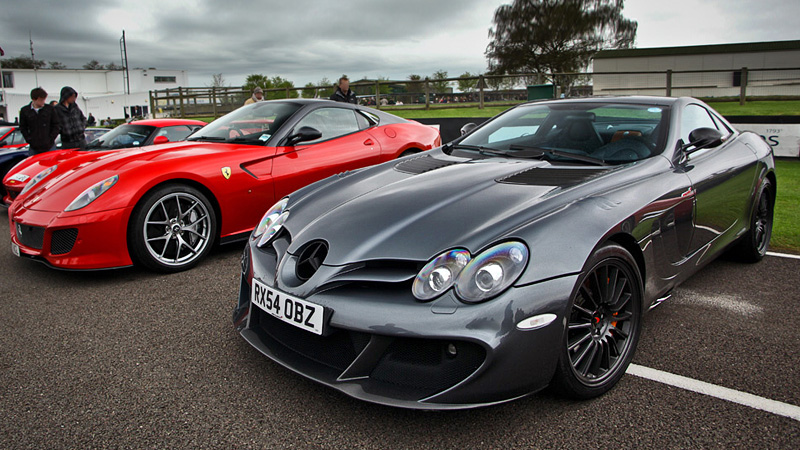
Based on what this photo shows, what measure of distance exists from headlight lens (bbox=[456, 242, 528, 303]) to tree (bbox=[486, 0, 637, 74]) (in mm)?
48511

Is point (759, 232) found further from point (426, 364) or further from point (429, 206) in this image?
point (426, 364)

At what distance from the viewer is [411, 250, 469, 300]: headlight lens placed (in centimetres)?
189

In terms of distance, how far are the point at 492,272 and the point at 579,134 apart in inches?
64.5

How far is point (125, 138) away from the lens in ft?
23.1

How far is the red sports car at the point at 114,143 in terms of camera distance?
6.14 m

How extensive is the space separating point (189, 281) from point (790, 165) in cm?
923

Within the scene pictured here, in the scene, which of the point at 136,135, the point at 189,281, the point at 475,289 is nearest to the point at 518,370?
the point at 475,289

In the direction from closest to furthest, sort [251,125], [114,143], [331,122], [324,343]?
1. [324,343]
2. [251,125]
3. [331,122]
4. [114,143]

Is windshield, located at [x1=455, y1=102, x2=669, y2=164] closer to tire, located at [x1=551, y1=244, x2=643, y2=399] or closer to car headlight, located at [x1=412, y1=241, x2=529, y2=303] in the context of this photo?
tire, located at [x1=551, y1=244, x2=643, y2=399]

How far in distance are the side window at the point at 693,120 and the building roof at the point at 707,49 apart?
37.8 metres

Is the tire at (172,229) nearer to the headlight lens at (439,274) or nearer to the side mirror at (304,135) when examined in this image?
the side mirror at (304,135)

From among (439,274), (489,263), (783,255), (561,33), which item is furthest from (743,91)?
(561,33)

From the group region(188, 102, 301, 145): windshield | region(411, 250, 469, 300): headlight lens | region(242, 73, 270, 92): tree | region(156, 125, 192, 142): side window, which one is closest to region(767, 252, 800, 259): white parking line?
region(411, 250, 469, 300): headlight lens

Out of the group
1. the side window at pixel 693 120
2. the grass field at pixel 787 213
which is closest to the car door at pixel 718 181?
the side window at pixel 693 120
